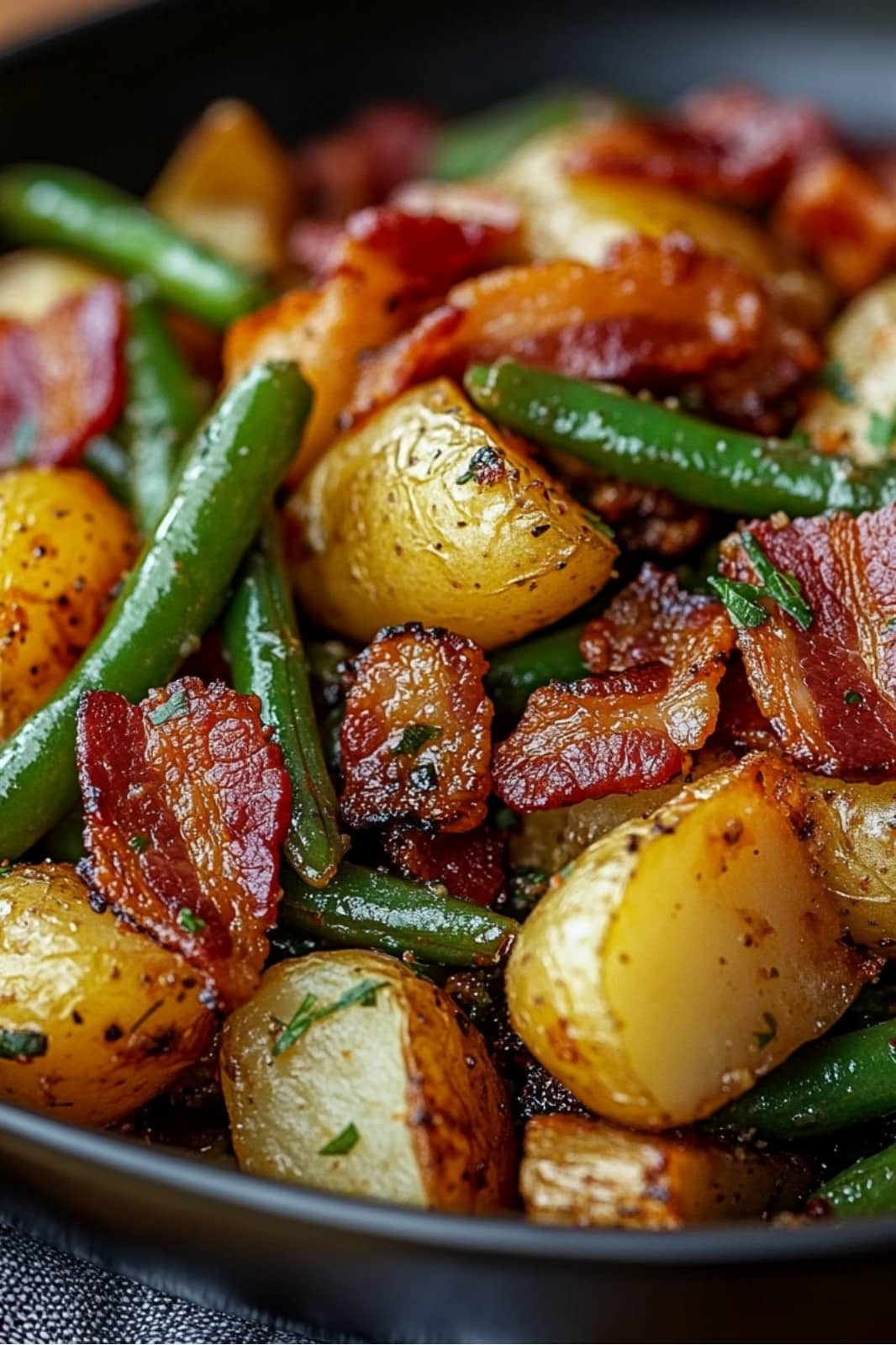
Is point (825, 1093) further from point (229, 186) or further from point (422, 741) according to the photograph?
point (229, 186)

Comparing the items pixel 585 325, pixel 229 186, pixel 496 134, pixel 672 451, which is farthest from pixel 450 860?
pixel 496 134

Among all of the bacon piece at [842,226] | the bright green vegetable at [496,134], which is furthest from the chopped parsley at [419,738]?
the bright green vegetable at [496,134]

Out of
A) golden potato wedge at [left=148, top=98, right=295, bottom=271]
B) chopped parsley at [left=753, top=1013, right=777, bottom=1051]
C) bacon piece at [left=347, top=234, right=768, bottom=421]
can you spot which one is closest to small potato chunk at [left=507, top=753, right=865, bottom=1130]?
chopped parsley at [left=753, top=1013, right=777, bottom=1051]

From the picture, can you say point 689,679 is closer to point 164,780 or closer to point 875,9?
point 164,780

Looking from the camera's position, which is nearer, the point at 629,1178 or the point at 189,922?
the point at 629,1178

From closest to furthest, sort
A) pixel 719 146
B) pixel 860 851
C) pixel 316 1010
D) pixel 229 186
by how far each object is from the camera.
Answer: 1. pixel 316 1010
2. pixel 860 851
3. pixel 719 146
4. pixel 229 186
